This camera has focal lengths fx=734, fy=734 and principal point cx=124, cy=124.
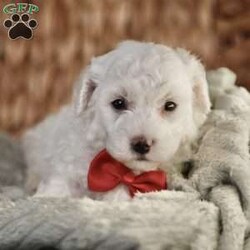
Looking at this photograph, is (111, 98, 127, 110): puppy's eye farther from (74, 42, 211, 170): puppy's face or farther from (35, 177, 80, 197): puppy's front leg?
(35, 177, 80, 197): puppy's front leg

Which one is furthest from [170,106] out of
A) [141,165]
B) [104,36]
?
[104,36]

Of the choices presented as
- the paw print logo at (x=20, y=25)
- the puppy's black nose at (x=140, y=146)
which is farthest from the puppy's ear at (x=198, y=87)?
the paw print logo at (x=20, y=25)

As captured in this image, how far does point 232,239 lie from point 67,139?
76cm

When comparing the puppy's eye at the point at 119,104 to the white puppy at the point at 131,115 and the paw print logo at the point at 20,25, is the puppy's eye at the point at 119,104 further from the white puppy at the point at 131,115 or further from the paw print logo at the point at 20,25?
the paw print logo at the point at 20,25

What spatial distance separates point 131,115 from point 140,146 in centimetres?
14

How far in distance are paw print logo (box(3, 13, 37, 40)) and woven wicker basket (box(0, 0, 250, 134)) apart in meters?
0.22

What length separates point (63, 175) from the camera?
102 inches

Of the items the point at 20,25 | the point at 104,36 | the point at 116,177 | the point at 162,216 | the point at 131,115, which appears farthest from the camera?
the point at 104,36

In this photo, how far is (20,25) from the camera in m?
3.16

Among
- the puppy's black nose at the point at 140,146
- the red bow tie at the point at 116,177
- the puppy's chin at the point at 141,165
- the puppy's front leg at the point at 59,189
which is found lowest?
the puppy's front leg at the point at 59,189

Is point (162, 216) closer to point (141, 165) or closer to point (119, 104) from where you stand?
point (141, 165)

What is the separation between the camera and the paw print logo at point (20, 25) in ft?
10.2

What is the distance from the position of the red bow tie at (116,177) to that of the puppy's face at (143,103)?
0.19 ft

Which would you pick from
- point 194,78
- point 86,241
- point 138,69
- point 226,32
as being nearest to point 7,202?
point 86,241
